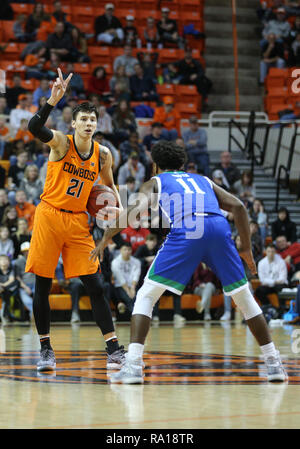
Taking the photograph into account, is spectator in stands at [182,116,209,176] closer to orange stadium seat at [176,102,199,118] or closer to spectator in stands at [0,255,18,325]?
orange stadium seat at [176,102,199,118]

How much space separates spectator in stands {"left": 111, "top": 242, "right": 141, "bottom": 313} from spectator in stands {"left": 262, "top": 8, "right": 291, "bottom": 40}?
334 inches

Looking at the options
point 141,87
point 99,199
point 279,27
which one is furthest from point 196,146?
point 99,199

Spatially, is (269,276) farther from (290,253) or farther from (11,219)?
(11,219)

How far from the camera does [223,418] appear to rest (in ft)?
11.2

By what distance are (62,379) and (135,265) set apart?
686cm

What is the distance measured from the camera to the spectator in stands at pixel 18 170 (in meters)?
12.9

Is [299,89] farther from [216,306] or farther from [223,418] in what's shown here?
[223,418]

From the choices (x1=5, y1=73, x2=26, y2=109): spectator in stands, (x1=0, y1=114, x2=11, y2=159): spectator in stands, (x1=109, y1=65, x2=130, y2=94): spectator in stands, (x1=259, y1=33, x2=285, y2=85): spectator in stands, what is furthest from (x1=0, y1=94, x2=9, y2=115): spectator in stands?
(x1=259, y1=33, x2=285, y2=85): spectator in stands

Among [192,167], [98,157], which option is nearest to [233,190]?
[192,167]

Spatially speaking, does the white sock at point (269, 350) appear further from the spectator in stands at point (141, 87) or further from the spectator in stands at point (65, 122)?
the spectator in stands at point (141, 87)

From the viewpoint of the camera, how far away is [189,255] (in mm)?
4590

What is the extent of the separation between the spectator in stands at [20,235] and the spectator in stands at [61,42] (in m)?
5.24

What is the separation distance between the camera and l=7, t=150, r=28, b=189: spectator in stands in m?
12.9

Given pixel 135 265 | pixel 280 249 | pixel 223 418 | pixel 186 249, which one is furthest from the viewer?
pixel 280 249
